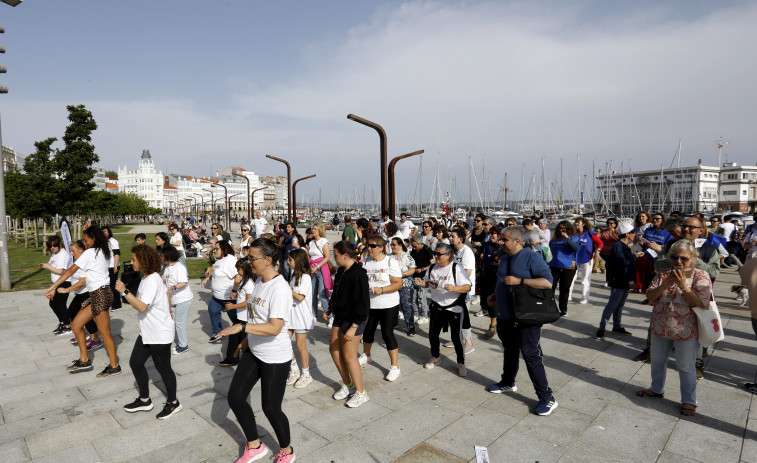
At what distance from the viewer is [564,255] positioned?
7.98m

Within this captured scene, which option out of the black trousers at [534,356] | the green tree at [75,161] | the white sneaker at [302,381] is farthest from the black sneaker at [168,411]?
the green tree at [75,161]

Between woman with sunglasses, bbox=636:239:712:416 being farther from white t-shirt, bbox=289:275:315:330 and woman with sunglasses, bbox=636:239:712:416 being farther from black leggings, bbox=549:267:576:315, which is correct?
white t-shirt, bbox=289:275:315:330

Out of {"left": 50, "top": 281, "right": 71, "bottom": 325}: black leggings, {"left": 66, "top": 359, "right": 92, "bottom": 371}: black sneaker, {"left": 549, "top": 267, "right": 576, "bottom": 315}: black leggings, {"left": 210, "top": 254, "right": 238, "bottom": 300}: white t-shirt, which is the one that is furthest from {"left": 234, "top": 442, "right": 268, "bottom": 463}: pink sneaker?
{"left": 549, "top": 267, "right": 576, "bottom": 315}: black leggings

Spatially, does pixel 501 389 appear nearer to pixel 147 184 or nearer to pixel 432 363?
pixel 432 363

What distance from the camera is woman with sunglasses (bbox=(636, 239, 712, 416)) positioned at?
13.5 ft

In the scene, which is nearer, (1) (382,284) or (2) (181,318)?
(1) (382,284)

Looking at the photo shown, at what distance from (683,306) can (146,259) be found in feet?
18.2

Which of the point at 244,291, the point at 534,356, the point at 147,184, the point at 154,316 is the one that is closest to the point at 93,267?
the point at 154,316

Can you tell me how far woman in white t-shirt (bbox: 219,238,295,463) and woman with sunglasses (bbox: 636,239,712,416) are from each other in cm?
375

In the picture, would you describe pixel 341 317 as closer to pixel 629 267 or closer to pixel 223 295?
pixel 223 295

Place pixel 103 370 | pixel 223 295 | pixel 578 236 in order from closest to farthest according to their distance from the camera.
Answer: pixel 103 370
pixel 223 295
pixel 578 236

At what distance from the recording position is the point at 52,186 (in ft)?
74.6

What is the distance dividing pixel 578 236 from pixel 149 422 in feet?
27.2

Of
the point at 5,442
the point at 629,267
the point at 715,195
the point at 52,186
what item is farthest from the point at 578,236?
the point at 715,195
